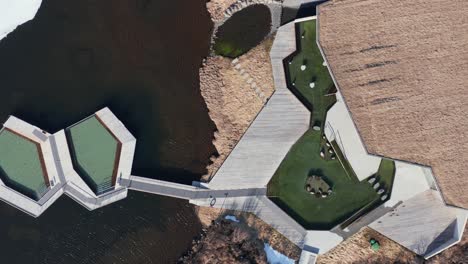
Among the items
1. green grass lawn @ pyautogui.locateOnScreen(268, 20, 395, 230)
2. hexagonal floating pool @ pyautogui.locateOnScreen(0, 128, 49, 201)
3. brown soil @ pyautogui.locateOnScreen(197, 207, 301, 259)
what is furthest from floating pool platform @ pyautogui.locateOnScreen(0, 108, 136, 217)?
green grass lawn @ pyautogui.locateOnScreen(268, 20, 395, 230)

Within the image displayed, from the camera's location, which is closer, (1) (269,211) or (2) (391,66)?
(2) (391,66)

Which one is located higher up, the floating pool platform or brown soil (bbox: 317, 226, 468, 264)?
the floating pool platform

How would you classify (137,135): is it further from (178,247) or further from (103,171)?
(178,247)

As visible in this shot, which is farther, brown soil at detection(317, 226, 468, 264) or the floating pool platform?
the floating pool platform

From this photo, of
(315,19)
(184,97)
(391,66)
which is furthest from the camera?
(184,97)

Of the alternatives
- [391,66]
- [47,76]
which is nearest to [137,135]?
[47,76]

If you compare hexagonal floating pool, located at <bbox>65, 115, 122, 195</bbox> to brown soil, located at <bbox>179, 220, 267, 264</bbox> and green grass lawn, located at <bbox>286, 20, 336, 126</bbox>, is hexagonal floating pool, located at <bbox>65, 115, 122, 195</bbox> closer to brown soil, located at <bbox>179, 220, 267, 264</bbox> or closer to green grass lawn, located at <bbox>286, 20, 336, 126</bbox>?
brown soil, located at <bbox>179, 220, 267, 264</bbox>

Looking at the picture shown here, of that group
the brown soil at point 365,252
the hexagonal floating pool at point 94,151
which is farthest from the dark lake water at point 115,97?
the brown soil at point 365,252
